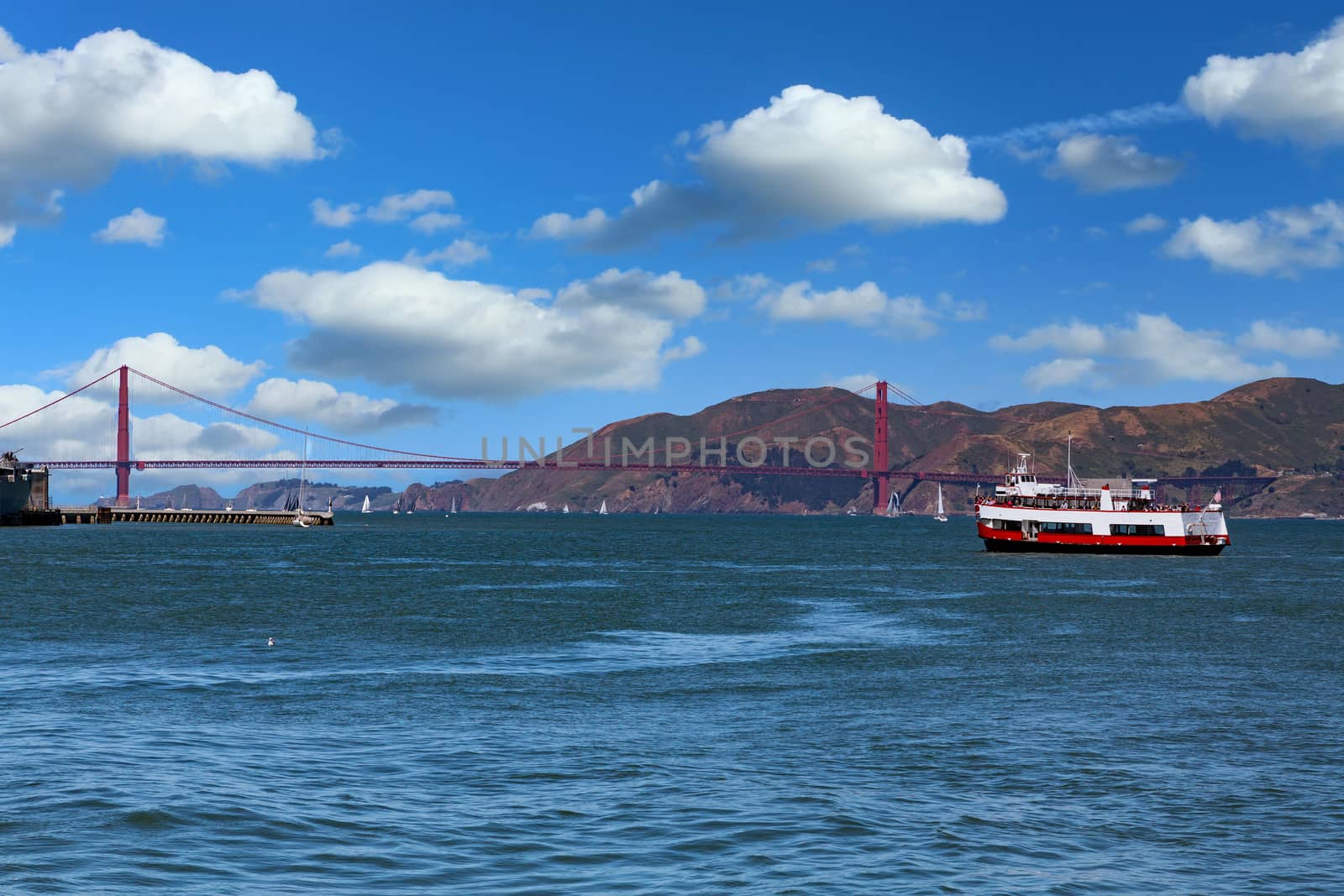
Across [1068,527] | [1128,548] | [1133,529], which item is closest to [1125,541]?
[1128,548]

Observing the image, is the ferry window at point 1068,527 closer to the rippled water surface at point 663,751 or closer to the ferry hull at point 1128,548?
the ferry hull at point 1128,548

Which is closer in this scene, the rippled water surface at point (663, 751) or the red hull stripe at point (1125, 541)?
the rippled water surface at point (663, 751)

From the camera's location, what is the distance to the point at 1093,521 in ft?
338

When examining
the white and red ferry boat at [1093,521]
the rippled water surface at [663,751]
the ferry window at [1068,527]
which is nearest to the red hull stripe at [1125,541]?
the white and red ferry boat at [1093,521]

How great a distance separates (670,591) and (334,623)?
22695 millimetres

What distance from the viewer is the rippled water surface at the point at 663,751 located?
1537cm

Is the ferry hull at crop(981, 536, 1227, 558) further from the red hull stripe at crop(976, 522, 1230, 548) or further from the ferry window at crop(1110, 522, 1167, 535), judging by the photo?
the ferry window at crop(1110, 522, 1167, 535)

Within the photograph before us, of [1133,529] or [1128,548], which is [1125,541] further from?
[1133,529]

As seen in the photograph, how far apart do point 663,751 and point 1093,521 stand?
8807 centimetres

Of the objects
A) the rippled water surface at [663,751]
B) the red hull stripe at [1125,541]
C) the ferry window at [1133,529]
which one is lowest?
the rippled water surface at [663,751]

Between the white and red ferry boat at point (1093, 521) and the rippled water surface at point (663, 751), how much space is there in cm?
5173

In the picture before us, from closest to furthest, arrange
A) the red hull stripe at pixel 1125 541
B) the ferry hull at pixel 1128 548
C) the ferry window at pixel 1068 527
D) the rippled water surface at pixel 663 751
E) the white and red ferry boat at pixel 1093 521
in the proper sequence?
the rippled water surface at pixel 663 751, the ferry hull at pixel 1128 548, the red hull stripe at pixel 1125 541, the white and red ferry boat at pixel 1093 521, the ferry window at pixel 1068 527

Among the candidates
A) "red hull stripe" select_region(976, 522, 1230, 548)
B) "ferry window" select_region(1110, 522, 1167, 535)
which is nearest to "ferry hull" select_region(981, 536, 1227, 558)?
"red hull stripe" select_region(976, 522, 1230, 548)

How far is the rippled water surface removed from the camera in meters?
15.4
